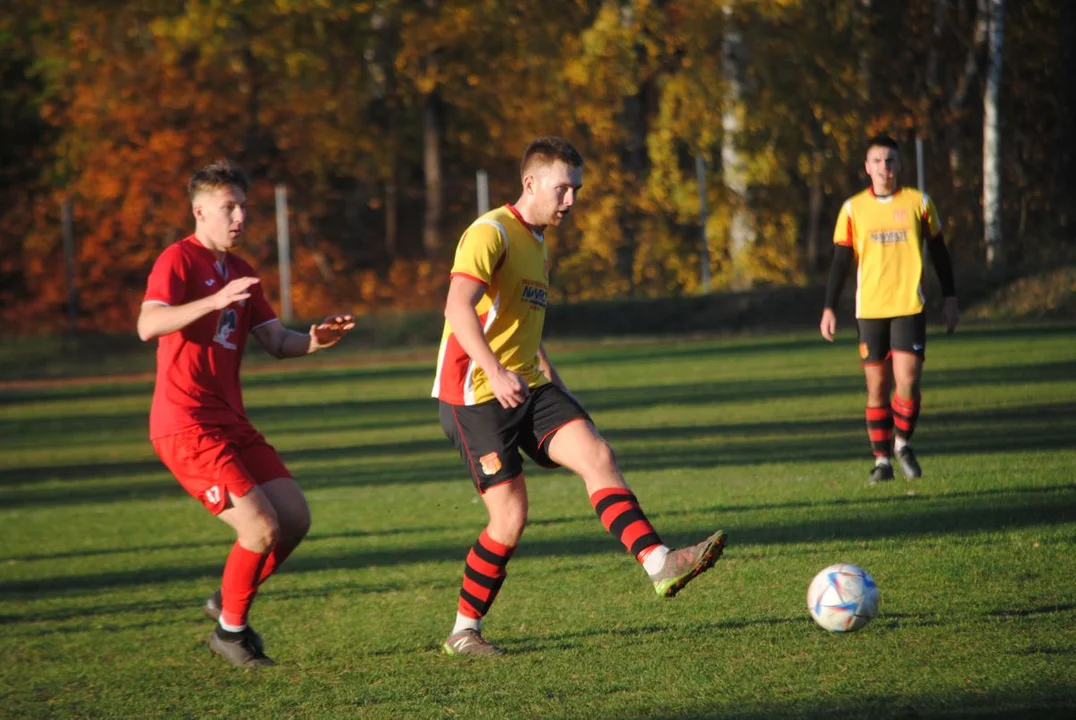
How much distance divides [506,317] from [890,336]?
15.4 feet

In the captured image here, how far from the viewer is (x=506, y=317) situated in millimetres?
5934

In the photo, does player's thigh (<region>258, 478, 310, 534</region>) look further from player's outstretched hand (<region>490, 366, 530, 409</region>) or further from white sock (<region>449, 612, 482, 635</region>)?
player's outstretched hand (<region>490, 366, 530, 409</region>)

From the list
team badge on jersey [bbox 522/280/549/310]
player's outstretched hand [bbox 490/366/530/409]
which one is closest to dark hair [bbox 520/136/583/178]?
team badge on jersey [bbox 522/280/549/310]

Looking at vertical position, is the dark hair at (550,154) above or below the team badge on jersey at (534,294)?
above

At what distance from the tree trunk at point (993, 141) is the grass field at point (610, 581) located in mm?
11851

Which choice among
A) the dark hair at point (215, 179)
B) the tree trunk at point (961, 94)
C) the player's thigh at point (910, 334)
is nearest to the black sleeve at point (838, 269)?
the player's thigh at point (910, 334)

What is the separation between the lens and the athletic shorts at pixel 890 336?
31.9 feet

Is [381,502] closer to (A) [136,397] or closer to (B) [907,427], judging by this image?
(B) [907,427]

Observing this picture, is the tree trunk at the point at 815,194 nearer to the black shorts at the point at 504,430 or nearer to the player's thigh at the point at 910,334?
the player's thigh at the point at 910,334

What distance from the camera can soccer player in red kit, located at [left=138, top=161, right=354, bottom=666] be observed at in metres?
6.02

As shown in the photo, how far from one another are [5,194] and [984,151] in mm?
21201

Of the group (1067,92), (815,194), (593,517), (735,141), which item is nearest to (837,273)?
(593,517)

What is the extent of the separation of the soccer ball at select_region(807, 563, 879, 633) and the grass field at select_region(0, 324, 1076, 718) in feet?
0.29

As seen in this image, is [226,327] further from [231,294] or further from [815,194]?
[815,194]
